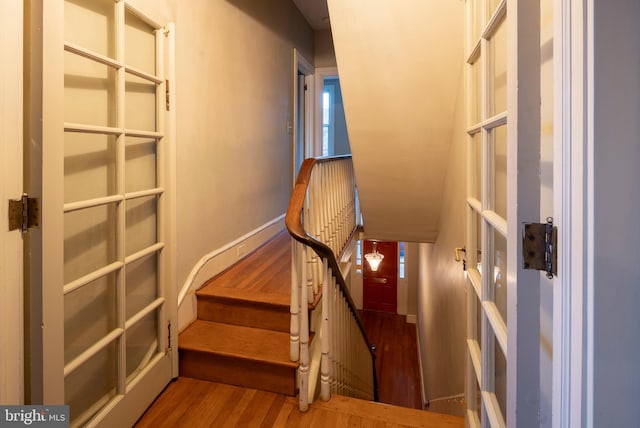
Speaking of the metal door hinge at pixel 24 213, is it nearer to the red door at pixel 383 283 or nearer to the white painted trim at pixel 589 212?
the white painted trim at pixel 589 212

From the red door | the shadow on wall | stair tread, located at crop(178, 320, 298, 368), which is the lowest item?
the red door

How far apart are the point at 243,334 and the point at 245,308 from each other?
17 centimetres

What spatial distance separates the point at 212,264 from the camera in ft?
9.34

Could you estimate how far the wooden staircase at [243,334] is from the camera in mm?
2107

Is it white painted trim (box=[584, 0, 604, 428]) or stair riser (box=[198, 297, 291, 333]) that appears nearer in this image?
white painted trim (box=[584, 0, 604, 428])

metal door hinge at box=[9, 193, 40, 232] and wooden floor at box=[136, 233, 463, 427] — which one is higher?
metal door hinge at box=[9, 193, 40, 232]

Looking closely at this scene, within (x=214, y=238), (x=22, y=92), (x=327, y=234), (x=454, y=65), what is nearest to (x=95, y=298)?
(x=22, y=92)

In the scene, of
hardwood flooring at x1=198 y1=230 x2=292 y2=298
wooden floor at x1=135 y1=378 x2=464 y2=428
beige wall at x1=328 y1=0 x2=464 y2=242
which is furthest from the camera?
hardwood flooring at x1=198 y1=230 x2=292 y2=298

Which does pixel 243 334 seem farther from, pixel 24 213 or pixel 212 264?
pixel 24 213

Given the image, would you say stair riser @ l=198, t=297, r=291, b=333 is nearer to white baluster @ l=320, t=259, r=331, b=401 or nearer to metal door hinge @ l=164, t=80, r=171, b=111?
white baluster @ l=320, t=259, r=331, b=401

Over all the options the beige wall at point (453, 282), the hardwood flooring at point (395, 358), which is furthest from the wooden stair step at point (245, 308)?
the hardwood flooring at point (395, 358)
